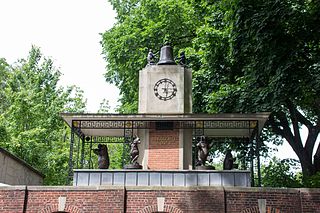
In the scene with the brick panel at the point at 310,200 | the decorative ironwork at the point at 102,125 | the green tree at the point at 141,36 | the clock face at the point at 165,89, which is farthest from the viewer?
the green tree at the point at 141,36

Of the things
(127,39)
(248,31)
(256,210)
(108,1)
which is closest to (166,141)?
(256,210)

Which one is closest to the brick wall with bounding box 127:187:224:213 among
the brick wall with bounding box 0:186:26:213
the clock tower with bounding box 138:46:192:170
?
the clock tower with bounding box 138:46:192:170

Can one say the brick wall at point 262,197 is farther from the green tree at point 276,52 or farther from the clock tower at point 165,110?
the green tree at point 276,52

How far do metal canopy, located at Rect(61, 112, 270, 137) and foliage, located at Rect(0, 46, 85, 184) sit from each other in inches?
303

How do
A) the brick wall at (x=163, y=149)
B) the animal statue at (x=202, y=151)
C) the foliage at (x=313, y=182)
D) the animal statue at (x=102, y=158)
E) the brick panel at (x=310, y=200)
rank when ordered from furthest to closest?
the foliage at (x=313, y=182) < the brick wall at (x=163, y=149) < the animal statue at (x=102, y=158) < the animal statue at (x=202, y=151) < the brick panel at (x=310, y=200)

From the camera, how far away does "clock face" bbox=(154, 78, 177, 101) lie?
59.7 feet

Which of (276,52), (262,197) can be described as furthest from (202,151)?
(276,52)

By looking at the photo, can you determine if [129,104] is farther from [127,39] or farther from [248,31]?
[248,31]

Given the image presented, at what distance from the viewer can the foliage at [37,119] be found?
2527cm

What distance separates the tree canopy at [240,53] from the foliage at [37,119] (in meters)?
4.37

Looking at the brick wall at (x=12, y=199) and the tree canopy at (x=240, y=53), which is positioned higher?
the tree canopy at (x=240, y=53)

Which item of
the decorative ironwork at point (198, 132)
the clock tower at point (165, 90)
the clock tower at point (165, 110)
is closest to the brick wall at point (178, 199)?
the clock tower at point (165, 110)

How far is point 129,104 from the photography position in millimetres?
29359

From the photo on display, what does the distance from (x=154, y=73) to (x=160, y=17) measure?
978 centimetres
